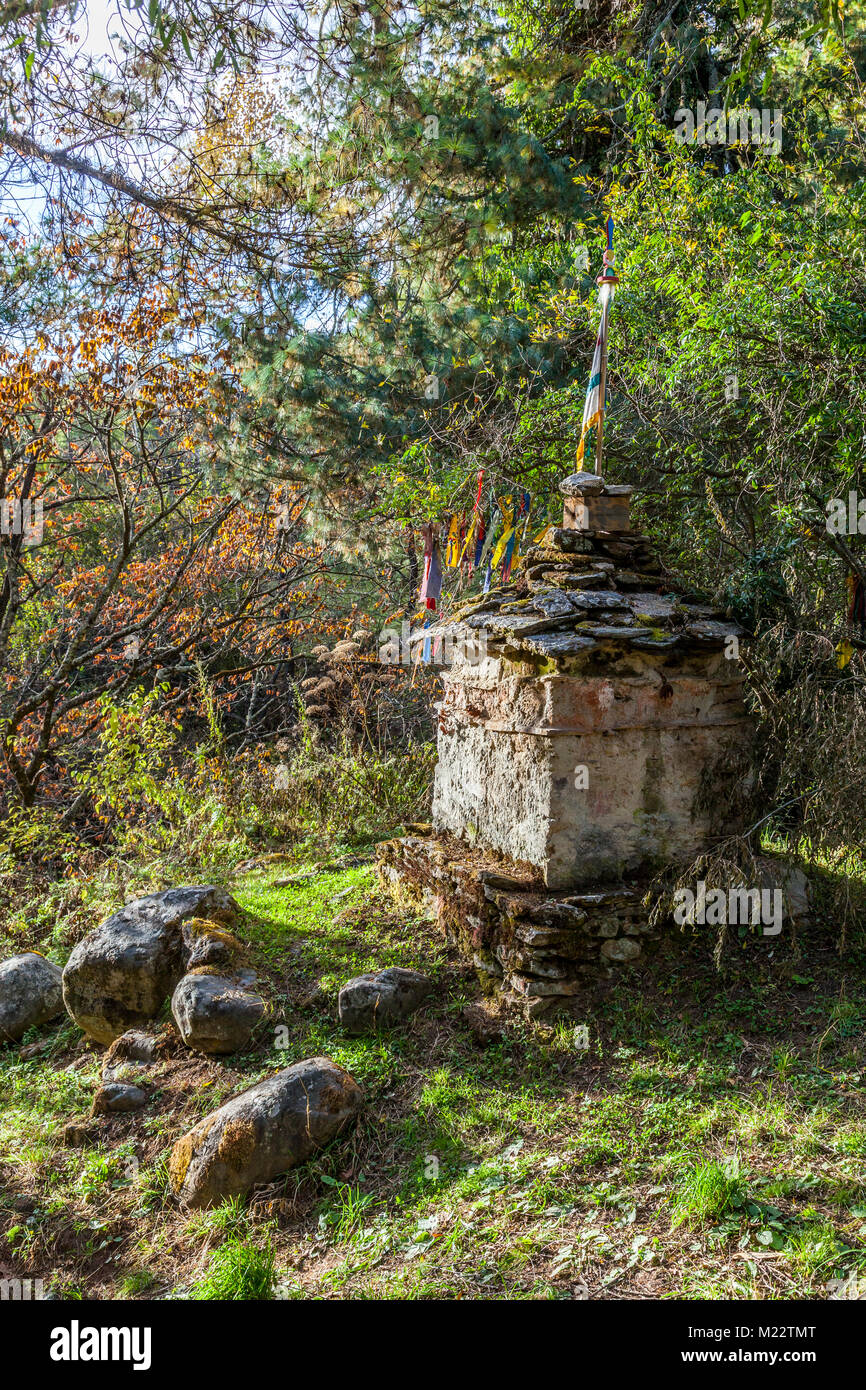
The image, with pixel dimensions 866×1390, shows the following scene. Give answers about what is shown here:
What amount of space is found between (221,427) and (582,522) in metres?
6.06

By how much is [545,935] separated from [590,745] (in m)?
1.09

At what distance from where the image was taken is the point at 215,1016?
5199 mm

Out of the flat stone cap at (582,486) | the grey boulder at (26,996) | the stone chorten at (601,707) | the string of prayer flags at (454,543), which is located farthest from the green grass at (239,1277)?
the string of prayer flags at (454,543)

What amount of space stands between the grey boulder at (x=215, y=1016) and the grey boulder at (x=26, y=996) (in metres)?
1.39

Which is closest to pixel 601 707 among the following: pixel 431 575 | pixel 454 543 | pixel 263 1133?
pixel 263 1133

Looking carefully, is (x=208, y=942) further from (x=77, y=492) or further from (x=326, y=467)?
(x=77, y=492)

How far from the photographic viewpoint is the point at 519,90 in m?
9.95

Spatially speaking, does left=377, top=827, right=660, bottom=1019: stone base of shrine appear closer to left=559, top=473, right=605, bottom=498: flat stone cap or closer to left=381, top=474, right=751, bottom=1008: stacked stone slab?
left=381, top=474, right=751, bottom=1008: stacked stone slab

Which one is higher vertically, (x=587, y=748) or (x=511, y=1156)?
(x=587, y=748)

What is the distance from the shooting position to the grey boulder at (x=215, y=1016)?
205 inches

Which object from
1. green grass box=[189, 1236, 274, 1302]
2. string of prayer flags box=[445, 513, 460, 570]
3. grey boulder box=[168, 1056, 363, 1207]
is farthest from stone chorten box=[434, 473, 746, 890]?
string of prayer flags box=[445, 513, 460, 570]

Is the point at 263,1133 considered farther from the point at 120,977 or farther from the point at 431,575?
the point at 431,575
